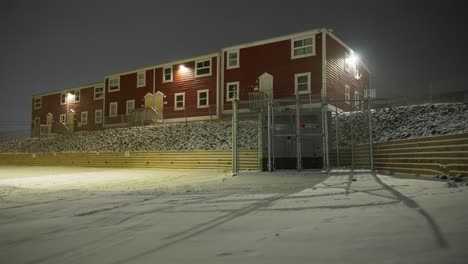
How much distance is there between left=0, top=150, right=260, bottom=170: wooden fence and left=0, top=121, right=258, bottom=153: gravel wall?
1360 mm

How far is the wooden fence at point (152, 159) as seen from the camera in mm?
19891

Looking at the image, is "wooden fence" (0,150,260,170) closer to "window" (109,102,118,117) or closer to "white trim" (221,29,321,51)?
"window" (109,102,118,117)

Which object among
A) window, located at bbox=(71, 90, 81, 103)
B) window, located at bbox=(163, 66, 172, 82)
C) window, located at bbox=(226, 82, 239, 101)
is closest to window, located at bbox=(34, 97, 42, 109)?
window, located at bbox=(71, 90, 81, 103)

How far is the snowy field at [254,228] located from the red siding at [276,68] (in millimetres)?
18225

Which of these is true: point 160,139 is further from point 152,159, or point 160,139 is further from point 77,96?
point 77,96

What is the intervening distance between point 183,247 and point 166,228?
4.18ft

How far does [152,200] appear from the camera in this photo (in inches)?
356

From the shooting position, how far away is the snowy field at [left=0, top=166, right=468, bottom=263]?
394 cm

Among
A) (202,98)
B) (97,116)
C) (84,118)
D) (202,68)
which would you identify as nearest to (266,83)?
(202,98)

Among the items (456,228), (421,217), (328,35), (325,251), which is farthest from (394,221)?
(328,35)

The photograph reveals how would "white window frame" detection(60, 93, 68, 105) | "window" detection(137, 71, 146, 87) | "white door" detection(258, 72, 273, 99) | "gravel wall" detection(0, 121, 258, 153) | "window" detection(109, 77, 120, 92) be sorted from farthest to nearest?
1. "white window frame" detection(60, 93, 68, 105)
2. "window" detection(109, 77, 120, 92)
3. "window" detection(137, 71, 146, 87)
4. "white door" detection(258, 72, 273, 99)
5. "gravel wall" detection(0, 121, 258, 153)

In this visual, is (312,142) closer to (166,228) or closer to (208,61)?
(166,228)

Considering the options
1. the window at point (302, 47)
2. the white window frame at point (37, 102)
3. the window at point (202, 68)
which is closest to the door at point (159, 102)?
the window at point (202, 68)

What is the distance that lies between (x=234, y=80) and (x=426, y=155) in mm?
19939
